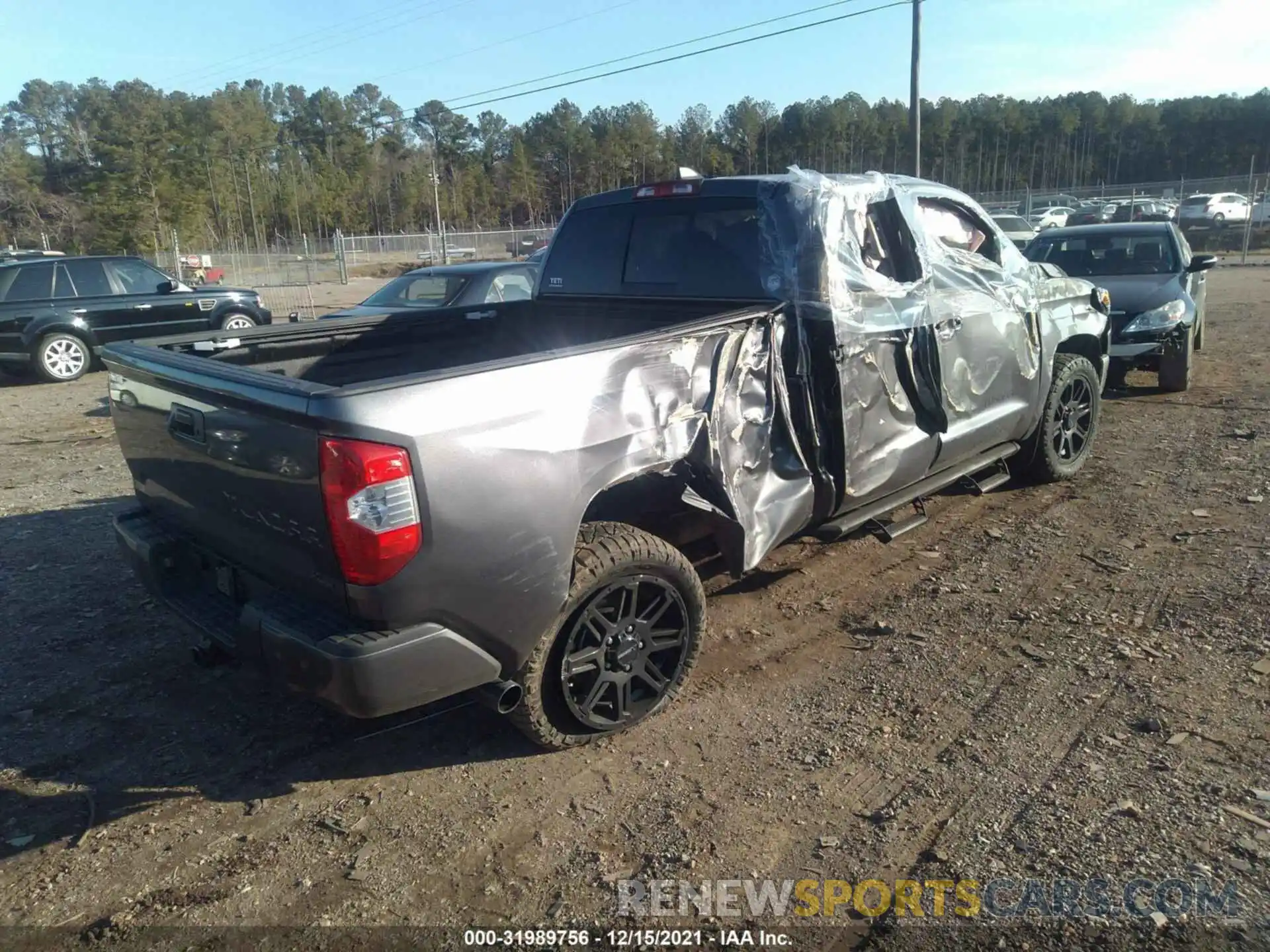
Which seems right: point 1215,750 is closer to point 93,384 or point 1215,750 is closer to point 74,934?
point 74,934

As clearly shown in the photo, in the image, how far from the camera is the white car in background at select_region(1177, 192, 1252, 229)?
3525 cm

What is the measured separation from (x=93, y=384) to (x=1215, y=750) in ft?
45.6

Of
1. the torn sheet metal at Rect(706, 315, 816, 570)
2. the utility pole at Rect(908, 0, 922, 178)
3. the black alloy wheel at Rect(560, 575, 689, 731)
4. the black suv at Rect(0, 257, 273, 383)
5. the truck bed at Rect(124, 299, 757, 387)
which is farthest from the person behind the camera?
the utility pole at Rect(908, 0, 922, 178)

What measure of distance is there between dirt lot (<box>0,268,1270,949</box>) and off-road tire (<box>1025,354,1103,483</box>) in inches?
39.5

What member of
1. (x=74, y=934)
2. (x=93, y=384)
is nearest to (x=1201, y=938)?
(x=74, y=934)

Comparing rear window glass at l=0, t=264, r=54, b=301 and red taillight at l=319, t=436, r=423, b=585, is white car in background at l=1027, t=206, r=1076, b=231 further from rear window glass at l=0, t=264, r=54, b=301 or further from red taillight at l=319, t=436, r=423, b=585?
red taillight at l=319, t=436, r=423, b=585

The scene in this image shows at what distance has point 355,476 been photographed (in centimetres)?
260

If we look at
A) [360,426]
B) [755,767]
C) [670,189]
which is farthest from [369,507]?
[670,189]

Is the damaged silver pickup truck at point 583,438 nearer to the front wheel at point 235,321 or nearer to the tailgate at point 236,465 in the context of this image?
the tailgate at point 236,465

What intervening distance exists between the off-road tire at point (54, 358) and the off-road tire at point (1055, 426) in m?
12.8

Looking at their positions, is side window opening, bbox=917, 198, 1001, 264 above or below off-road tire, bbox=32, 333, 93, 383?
above

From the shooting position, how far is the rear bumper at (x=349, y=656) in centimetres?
270

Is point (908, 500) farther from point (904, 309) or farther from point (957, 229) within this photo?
point (957, 229)

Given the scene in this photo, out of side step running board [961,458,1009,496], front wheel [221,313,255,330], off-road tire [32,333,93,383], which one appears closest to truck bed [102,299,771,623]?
side step running board [961,458,1009,496]
